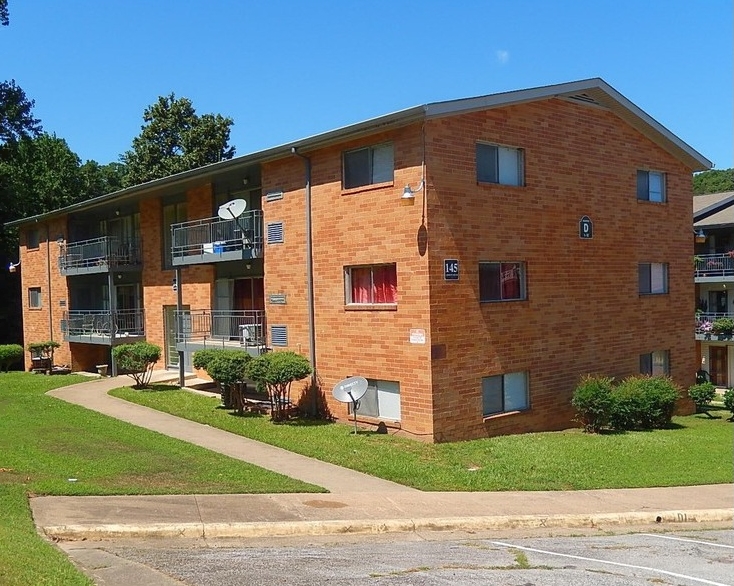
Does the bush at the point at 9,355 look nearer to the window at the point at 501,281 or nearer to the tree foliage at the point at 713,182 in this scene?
the window at the point at 501,281

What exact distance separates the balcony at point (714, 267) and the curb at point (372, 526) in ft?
90.6

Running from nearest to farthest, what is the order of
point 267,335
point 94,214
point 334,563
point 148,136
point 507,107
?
point 334,563 → point 507,107 → point 267,335 → point 94,214 → point 148,136

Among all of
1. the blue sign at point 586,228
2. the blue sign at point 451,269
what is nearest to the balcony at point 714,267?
the blue sign at point 586,228

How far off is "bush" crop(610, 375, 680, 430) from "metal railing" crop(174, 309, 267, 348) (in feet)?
28.5

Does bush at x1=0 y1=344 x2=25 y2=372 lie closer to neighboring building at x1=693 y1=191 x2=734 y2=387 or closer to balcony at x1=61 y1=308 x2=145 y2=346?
balcony at x1=61 y1=308 x2=145 y2=346

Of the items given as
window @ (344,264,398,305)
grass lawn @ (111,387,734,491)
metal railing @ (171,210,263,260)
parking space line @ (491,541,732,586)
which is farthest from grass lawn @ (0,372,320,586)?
metal railing @ (171,210,263,260)

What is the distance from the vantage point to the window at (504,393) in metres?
16.3

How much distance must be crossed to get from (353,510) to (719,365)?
1364 inches

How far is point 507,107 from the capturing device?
660 inches

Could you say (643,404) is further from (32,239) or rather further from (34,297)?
(32,239)

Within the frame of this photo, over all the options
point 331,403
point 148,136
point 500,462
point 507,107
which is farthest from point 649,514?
point 148,136

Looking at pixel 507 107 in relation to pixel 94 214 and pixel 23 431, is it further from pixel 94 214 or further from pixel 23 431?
pixel 94 214

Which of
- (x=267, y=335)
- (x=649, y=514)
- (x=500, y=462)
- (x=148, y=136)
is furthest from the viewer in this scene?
(x=148, y=136)

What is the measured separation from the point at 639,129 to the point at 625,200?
211 cm
